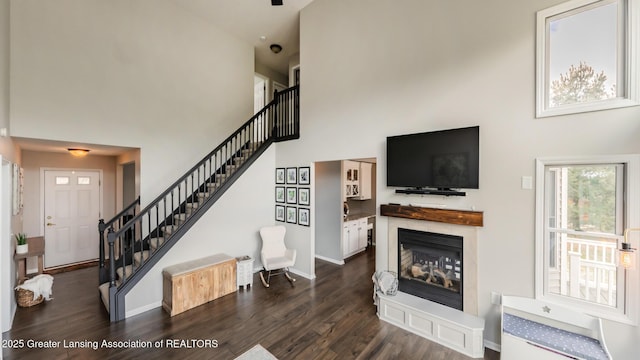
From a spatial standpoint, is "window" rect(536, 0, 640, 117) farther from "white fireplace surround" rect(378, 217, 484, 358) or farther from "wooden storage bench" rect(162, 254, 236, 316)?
"wooden storage bench" rect(162, 254, 236, 316)

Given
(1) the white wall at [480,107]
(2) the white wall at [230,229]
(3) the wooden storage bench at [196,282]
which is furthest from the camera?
(2) the white wall at [230,229]

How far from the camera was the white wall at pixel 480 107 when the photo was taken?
2438mm

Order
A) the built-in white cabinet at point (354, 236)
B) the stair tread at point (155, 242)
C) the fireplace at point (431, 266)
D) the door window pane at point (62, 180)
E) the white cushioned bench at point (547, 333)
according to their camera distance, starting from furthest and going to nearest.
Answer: the built-in white cabinet at point (354, 236), the door window pane at point (62, 180), the stair tread at point (155, 242), the fireplace at point (431, 266), the white cushioned bench at point (547, 333)

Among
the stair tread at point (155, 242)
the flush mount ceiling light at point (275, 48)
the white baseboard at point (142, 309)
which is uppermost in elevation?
the flush mount ceiling light at point (275, 48)

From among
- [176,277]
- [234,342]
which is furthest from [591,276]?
[176,277]

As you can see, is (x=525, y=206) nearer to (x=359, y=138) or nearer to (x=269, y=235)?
(x=359, y=138)

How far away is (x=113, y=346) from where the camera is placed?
9.08 ft

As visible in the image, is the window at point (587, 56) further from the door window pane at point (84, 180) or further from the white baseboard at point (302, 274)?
the door window pane at point (84, 180)

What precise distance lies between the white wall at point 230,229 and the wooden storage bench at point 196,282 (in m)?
0.15

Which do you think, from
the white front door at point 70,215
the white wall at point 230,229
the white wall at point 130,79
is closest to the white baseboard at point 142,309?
the white wall at point 230,229

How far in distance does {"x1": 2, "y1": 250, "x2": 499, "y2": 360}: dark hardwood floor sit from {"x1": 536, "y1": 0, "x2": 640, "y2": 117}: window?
2763mm

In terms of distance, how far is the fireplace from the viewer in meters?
3.08

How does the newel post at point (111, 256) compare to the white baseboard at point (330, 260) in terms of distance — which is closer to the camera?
the newel post at point (111, 256)

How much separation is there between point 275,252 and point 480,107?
409 centimetres
